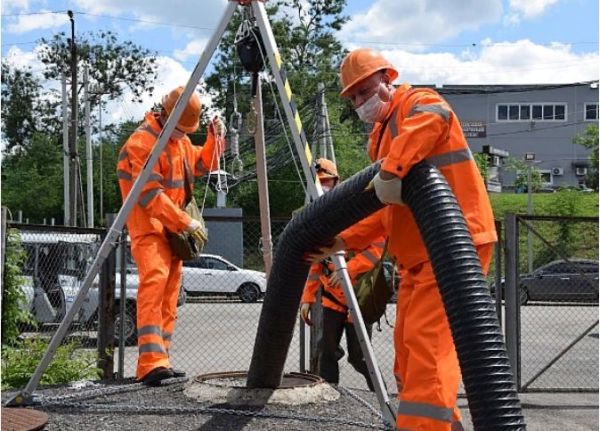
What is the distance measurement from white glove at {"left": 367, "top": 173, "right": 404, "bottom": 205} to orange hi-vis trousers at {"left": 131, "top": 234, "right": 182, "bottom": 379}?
291cm

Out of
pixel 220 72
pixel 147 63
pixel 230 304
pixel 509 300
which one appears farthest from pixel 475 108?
pixel 509 300

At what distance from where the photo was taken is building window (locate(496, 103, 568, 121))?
6012 cm

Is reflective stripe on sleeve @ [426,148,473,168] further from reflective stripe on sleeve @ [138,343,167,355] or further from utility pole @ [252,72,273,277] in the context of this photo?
reflective stripe on sleeve @ [138,343,167,355]

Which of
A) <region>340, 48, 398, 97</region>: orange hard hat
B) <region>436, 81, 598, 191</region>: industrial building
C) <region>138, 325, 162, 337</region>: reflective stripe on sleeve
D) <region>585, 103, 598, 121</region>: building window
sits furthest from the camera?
<region>585, 103, 598, 121</region>: building window

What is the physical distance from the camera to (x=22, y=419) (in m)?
5.04

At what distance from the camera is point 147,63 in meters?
54.7

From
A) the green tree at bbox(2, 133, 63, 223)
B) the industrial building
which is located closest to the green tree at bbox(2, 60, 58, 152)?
the green tree at bbox(2, 133, 63, 223)

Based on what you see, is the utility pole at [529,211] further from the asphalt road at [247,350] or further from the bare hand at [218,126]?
the bare hand at [218,126]

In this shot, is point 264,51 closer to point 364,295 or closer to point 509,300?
point 364,295

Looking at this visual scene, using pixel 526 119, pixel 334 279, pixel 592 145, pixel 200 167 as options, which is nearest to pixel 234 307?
pixel 200 167

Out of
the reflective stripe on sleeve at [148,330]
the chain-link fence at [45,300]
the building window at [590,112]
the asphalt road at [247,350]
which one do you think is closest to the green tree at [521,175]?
the building window at [590,112]

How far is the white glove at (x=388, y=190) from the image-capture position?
389 cm

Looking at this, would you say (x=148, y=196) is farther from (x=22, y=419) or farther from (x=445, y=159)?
(x=445, y=159)

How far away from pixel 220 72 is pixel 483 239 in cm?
3515
